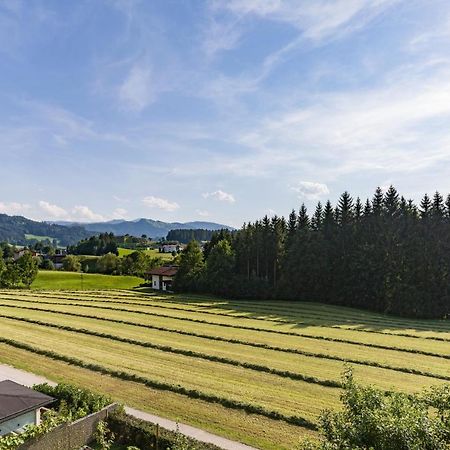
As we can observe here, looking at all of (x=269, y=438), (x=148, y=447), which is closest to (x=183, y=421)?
(x=148, y=447)

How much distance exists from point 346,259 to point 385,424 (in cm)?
5648

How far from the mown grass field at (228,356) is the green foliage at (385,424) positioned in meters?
7.22

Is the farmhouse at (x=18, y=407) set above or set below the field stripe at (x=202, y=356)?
above

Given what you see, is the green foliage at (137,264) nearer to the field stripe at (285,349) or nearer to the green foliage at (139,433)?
the field stripe at (285,349)

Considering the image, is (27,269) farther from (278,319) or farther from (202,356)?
(202,356)

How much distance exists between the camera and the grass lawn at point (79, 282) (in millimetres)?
83562

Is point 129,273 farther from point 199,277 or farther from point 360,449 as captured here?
point 360,449

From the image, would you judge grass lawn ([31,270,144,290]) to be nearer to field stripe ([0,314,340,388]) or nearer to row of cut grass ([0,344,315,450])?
field stripe ([0,314,340,388])

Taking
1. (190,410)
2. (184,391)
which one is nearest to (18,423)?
(190,410)

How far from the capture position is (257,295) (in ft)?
216

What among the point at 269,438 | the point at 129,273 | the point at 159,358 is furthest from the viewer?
the point at 129,273

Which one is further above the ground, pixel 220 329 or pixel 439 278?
pixel 439 278

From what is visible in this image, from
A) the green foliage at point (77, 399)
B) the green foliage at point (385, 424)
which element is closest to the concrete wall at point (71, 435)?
the green foliage at point (77, 399)

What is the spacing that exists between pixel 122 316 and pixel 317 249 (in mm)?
32586
